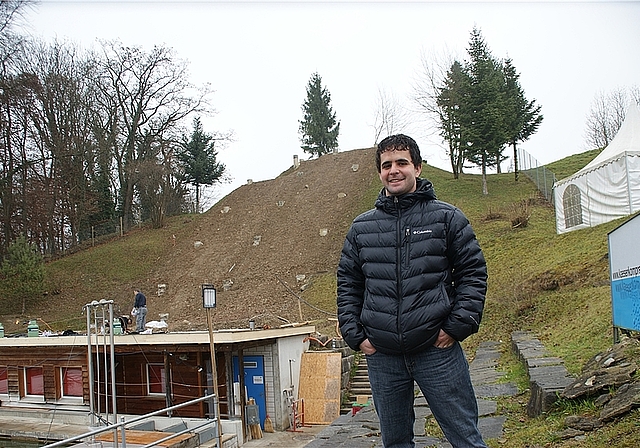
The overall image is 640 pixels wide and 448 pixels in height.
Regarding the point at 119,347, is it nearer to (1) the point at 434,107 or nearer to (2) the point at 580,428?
(2) the point at 580,428

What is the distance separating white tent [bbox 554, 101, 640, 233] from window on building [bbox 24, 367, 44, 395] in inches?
664

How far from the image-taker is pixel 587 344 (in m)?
6.08

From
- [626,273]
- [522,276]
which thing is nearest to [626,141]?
[522,276]

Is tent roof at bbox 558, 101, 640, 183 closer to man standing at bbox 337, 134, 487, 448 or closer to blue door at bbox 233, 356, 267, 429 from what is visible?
blue door at bbox 233, 356, 267, 429

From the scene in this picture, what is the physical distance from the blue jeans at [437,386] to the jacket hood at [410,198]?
621 mm

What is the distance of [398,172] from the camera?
241 centimetres

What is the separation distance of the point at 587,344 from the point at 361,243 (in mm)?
4764

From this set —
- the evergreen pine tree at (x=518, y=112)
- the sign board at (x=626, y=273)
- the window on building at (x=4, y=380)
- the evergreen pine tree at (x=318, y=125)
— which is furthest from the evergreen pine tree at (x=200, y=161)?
the sign board at (x=626, y=273)

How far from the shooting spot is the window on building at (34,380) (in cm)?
1580

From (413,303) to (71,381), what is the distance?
15.7 metres

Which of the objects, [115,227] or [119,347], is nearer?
[119,347]

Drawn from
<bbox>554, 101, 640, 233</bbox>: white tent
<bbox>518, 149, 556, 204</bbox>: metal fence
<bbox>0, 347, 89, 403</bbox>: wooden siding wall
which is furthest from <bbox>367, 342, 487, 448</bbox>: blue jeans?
<bbox>518, 149, 556, 204</bbox>: metal fence

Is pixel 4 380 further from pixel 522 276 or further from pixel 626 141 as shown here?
pixel 626 141

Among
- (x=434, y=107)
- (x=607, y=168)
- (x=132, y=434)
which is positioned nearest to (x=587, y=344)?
(x=132, y=434)
